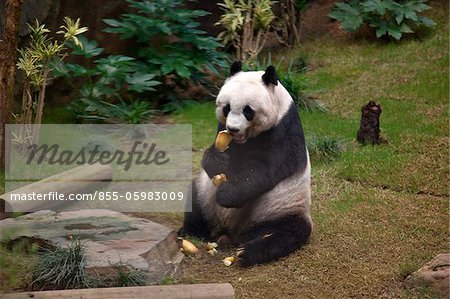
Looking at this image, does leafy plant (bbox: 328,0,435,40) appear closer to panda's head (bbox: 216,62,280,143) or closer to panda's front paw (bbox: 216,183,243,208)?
panda's head (bbox: 216,62,280,143)

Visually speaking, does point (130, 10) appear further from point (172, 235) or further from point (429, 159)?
point (172, 235)

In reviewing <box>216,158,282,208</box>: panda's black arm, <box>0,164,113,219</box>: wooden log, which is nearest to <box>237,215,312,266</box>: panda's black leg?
<box>216,158,282,208</box>: panda's black arm

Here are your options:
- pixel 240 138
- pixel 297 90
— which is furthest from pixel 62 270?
pixel 297 90

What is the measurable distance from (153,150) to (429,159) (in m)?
2.98

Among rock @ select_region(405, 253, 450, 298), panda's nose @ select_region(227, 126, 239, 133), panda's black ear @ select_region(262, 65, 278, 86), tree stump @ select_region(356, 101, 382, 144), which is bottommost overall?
tree stump @ select_region(356, 101, 382, 144)

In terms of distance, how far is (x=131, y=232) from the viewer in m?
5.65

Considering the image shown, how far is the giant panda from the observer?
18.7 ft

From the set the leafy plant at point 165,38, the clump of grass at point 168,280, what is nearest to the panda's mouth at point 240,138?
the clump of grass at point 168,280

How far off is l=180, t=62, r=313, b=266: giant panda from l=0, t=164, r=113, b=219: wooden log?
132 centimetres

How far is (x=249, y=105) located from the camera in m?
5.65

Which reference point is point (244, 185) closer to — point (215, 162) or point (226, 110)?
point (215, 162)

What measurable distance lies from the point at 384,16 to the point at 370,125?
12.7ft

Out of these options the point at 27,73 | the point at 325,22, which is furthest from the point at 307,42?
the point at 27,73
